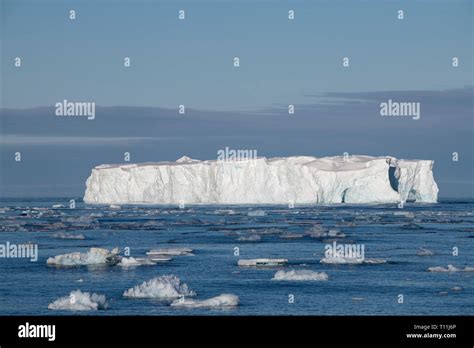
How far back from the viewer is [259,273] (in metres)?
21.9

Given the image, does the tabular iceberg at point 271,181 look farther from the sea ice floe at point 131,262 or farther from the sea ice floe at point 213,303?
the sea ice floe at point 213,303

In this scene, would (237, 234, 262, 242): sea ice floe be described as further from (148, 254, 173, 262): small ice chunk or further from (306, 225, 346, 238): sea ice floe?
(148, 254, 173, 262): small ice chunk

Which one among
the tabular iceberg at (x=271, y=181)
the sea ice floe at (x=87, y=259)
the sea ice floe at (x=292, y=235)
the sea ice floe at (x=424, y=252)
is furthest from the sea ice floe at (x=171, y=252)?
the tabular iceberg at (x=271, y=181)

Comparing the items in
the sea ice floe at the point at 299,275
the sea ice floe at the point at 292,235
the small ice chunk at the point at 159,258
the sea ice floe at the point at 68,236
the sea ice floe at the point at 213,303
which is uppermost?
the sea ice floe at the point at 68,236

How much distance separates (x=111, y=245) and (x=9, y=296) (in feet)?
36.5

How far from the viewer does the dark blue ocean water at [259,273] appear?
1745cm

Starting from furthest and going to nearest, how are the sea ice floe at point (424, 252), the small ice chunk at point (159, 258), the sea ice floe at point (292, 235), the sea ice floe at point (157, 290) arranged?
the sea ice floe at point (292, 235)
the sea ice floe at point (424, 252)
the small ice chunk at point (159, 258)
the sea ice floe at point (157, 290)

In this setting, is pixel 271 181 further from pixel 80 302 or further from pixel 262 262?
pixel 80 302

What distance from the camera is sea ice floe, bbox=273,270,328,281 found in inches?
808

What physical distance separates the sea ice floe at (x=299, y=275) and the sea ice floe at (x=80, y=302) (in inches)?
206

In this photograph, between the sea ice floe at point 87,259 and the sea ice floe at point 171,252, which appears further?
the sea ice floe at point 171,252

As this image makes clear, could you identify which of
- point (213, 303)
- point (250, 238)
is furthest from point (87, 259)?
point (250, 238)

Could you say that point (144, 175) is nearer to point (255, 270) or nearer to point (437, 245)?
point (437, 245)

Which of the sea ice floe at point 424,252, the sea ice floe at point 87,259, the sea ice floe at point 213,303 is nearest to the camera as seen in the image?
the sea ice floe at point 213,303
